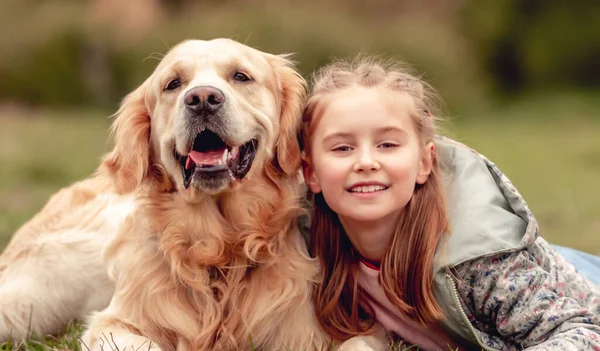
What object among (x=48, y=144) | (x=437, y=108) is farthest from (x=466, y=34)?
(x=437, y=108)

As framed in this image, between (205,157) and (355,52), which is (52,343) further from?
(355,52)

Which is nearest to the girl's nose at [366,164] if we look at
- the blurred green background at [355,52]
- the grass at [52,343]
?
the grass at [52,343]

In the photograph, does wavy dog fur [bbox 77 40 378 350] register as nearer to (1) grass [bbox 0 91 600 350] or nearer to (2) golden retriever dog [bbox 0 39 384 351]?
(2) golden retriever dog [bbox 0 39 384 351]

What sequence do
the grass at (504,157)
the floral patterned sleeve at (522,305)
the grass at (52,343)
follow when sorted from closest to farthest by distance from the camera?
the floral patterned sleeve at (522,305) < the grass at (52,343) < the grass at (504,157)

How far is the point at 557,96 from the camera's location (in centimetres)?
1919

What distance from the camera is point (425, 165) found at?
10.6 feet

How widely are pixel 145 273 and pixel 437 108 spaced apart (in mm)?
1385

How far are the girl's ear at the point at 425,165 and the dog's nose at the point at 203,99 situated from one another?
2.69 feet

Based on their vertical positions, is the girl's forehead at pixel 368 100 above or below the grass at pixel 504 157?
above

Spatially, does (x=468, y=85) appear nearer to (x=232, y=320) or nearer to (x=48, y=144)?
(x=48, y=144)

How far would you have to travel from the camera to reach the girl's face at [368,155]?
3.06 meters

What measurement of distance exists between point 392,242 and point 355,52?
521 inches

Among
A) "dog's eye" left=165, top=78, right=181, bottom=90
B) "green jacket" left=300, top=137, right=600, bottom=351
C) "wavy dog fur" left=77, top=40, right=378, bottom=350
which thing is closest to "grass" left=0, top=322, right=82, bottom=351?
"wavy dog fur" left=77, top=40, right=378, bottom=350

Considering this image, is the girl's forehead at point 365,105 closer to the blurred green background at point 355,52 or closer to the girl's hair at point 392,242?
the girl's hair at point 392,242
